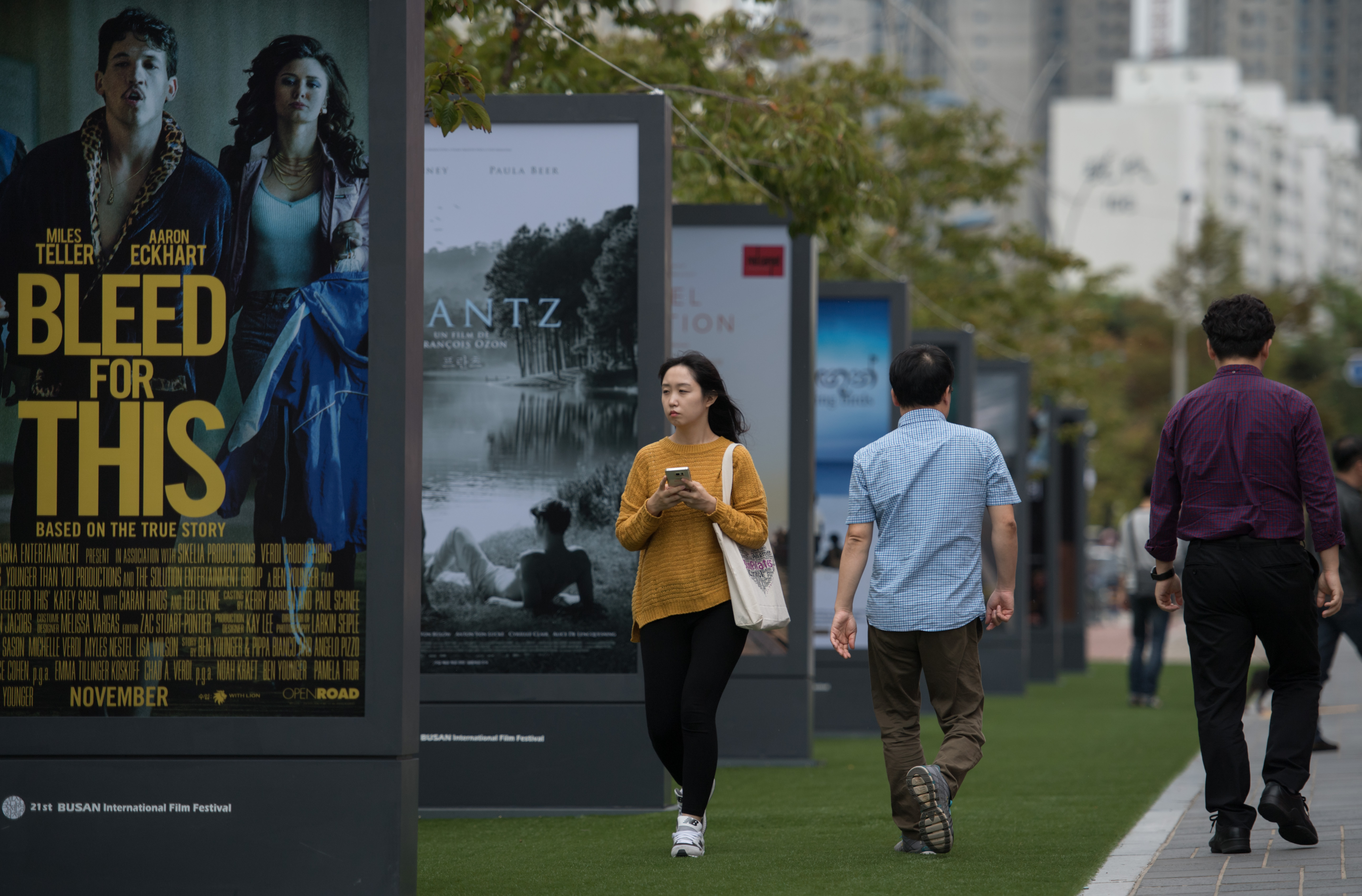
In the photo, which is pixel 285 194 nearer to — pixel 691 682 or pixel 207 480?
pixel 207 480

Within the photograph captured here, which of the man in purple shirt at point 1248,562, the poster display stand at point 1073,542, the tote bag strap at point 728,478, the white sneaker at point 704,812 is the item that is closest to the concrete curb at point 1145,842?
the man in purple shirt at point 1248,562

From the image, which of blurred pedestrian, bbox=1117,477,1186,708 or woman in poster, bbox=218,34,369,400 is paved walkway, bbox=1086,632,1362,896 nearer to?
woman in poster, bbox=218,34,369,400

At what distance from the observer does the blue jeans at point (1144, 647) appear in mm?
15531

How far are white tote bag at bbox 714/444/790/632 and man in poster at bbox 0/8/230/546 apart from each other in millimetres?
1972

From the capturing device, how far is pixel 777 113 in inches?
416

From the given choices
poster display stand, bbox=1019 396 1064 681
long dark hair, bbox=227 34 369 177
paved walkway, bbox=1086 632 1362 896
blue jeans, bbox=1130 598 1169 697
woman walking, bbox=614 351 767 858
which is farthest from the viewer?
Result: poster display stand, bbox=1019 396 1064 681

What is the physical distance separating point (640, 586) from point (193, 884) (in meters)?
2.06

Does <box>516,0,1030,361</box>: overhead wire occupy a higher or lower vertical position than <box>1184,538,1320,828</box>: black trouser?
higher

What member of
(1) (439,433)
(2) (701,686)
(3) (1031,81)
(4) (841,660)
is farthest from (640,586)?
(3) (1031,81)

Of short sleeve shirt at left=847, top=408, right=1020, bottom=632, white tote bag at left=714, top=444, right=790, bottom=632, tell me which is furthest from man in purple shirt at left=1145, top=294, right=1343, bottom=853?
white tote bag at left=714, top=444, right=790, bottom=632

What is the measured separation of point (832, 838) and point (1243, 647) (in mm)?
1834

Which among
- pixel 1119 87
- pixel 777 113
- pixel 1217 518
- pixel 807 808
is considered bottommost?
pixel 807 808

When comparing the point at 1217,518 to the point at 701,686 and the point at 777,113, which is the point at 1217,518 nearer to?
the point at 701,686

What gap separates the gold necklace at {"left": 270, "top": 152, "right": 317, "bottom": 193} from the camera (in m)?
5.18
